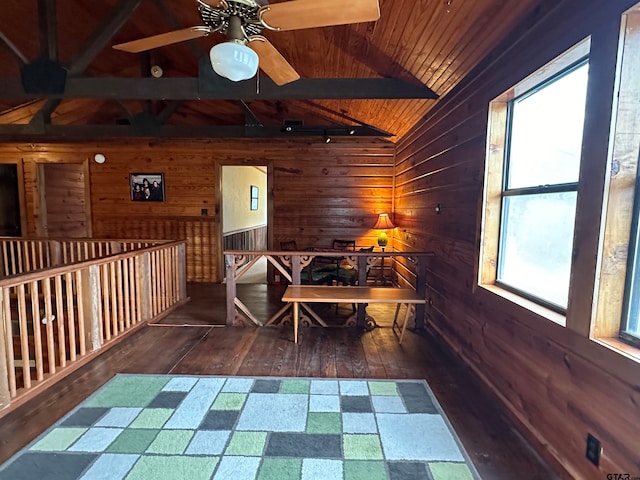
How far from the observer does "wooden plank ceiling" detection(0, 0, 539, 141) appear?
2.26m

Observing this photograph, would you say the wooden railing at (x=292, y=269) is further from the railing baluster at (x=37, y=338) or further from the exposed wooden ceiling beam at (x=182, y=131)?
the exposed wooden ceiling beam at (x=182, y=131)

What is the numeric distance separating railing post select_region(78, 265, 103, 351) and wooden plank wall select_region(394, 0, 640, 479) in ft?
10.5

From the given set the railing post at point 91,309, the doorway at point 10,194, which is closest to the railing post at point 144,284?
the railing post at point 91,309

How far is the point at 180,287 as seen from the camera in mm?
4629

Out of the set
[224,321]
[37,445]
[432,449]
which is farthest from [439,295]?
[37,445]

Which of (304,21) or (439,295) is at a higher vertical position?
(304,21)

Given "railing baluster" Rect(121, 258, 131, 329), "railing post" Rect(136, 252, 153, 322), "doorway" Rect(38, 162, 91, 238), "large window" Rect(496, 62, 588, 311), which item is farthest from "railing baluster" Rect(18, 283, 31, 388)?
"doorway" Rect(38, 162, 91, 238)

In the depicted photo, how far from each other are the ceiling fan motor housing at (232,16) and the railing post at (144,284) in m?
2.70

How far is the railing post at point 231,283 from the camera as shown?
12.0 ft

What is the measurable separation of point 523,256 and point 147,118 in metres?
5.60

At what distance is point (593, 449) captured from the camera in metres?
1.46

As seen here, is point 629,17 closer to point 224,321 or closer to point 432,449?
point 432,449

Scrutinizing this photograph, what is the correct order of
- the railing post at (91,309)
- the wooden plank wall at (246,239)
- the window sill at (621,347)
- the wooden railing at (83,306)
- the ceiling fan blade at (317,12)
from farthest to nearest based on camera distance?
the wooden plank wall at (246,239) → the railing post at (91,309) → the wooden railing at (83,306) → the ceiling fan blade at (317,12) → the window sill at (621,347)

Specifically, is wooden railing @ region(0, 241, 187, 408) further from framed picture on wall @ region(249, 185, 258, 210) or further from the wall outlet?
framed picture on wall @ region(249, 185, 258, 210)
